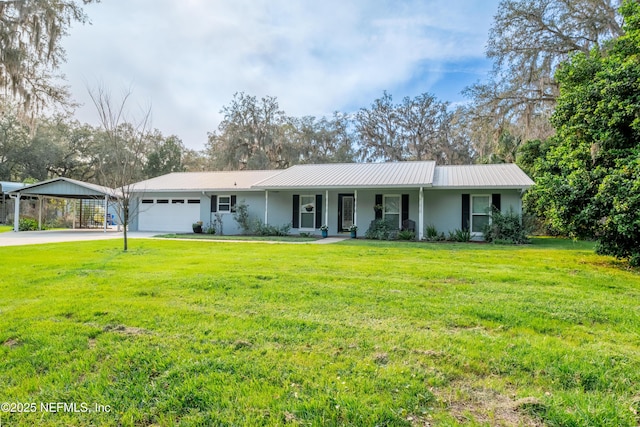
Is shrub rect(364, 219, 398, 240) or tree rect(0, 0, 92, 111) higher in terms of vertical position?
tree rect(0, 0, 92, 111)

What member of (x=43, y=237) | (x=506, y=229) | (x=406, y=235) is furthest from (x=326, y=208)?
(x=43, y=237)

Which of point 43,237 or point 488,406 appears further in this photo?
point 43,237

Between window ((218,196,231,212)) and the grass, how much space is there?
11651 millimetres

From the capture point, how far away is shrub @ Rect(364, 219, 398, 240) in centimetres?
1372

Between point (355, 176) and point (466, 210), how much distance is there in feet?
15.7

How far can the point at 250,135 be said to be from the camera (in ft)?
97.8

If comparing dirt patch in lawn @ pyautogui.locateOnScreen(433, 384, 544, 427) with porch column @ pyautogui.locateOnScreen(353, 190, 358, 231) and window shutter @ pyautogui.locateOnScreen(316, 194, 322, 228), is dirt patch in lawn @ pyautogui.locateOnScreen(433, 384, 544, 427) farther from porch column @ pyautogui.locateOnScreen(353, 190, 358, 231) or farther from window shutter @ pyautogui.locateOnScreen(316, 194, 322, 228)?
window shutter @ pyautogui.locateOnScreen(316, 194, 322, 228)

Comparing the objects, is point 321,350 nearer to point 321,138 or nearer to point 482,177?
point 482,177

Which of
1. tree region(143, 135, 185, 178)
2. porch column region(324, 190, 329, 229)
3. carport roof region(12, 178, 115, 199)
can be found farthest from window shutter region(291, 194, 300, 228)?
tree region(143, 135, 185, 178)

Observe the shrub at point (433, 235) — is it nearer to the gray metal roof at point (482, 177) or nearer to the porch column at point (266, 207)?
the gray metal roof at point (482, 177)

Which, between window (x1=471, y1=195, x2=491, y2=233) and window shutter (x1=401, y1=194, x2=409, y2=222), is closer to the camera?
window (x1=471, y1=195, x2=491, y2=233)

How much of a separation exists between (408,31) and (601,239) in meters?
8.28

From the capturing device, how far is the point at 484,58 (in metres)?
15.7

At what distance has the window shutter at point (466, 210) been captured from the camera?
1402 cm
